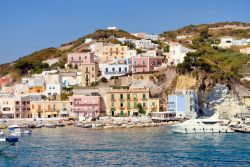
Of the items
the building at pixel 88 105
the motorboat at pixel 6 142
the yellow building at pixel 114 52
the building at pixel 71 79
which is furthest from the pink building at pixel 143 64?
the motorboat at pixel 6 142

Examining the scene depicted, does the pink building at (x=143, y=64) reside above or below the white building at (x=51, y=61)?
below

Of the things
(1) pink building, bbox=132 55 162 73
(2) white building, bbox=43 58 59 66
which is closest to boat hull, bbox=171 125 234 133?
(1) pink building, bbox=132 55 162 73

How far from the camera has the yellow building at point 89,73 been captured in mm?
58562

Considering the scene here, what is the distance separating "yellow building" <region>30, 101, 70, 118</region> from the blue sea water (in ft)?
47.4

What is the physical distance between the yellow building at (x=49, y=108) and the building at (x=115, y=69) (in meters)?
6.40

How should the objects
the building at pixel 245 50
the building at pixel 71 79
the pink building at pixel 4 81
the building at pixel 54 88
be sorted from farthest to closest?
the building at pixel 245 50
the pink building at pixel 4 81
the building at pixel 71 79
the building at pixel 54 88

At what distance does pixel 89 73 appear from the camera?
193 ft

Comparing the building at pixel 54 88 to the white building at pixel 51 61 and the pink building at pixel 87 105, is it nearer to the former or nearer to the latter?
the pink building at pixel 87 105

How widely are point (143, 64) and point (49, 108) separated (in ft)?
34.2

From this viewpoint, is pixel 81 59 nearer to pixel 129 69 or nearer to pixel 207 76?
pixel 129 69

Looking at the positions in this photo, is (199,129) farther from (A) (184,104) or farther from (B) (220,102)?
(B) (220,102)

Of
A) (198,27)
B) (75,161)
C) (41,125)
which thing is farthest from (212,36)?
(75,161)

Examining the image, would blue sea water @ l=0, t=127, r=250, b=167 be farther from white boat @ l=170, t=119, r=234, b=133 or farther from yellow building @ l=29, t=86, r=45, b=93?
yellow building @ l=29, t=86, r=45, b=93

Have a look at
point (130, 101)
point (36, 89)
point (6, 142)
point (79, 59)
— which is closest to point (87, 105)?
point (130, 101)
